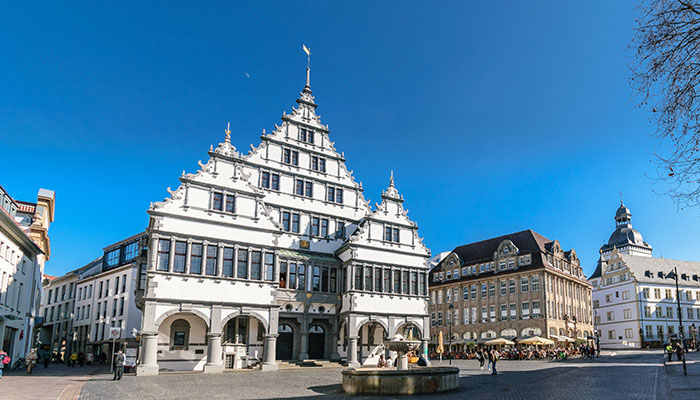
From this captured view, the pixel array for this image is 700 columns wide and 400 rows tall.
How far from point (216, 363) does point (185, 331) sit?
11.1 feet

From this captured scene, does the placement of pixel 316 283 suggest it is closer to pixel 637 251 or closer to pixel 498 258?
pixel 498 258

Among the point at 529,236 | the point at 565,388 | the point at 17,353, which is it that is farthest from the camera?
the point at 529,236

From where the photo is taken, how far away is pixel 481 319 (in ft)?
239

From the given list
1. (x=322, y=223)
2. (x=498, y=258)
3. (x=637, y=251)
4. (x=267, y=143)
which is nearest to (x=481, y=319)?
(x=498, y=258)

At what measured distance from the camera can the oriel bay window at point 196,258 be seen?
3547cm

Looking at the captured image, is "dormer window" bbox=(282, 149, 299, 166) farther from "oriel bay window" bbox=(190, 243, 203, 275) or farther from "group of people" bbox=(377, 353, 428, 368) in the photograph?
"group of people" bbox=(377, 353, 428, 368)

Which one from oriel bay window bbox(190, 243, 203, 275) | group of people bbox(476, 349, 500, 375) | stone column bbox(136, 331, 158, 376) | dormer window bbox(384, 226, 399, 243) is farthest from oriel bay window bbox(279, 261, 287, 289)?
group of people bbox(476, 349, 500, 375)

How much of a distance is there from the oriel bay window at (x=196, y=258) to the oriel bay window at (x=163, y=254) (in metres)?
1.57

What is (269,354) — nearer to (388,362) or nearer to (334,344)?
(334,344)

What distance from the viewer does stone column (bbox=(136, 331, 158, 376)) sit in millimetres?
32156

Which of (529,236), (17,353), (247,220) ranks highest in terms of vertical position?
(529,236)

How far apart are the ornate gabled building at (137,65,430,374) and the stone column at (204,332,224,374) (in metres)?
0.06

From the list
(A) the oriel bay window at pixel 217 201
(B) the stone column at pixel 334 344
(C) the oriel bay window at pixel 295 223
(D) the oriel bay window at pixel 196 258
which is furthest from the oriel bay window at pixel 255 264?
(B) the stone column at pixel 334 344

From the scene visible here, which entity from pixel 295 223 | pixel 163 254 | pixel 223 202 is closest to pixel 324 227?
pixel 295 223
